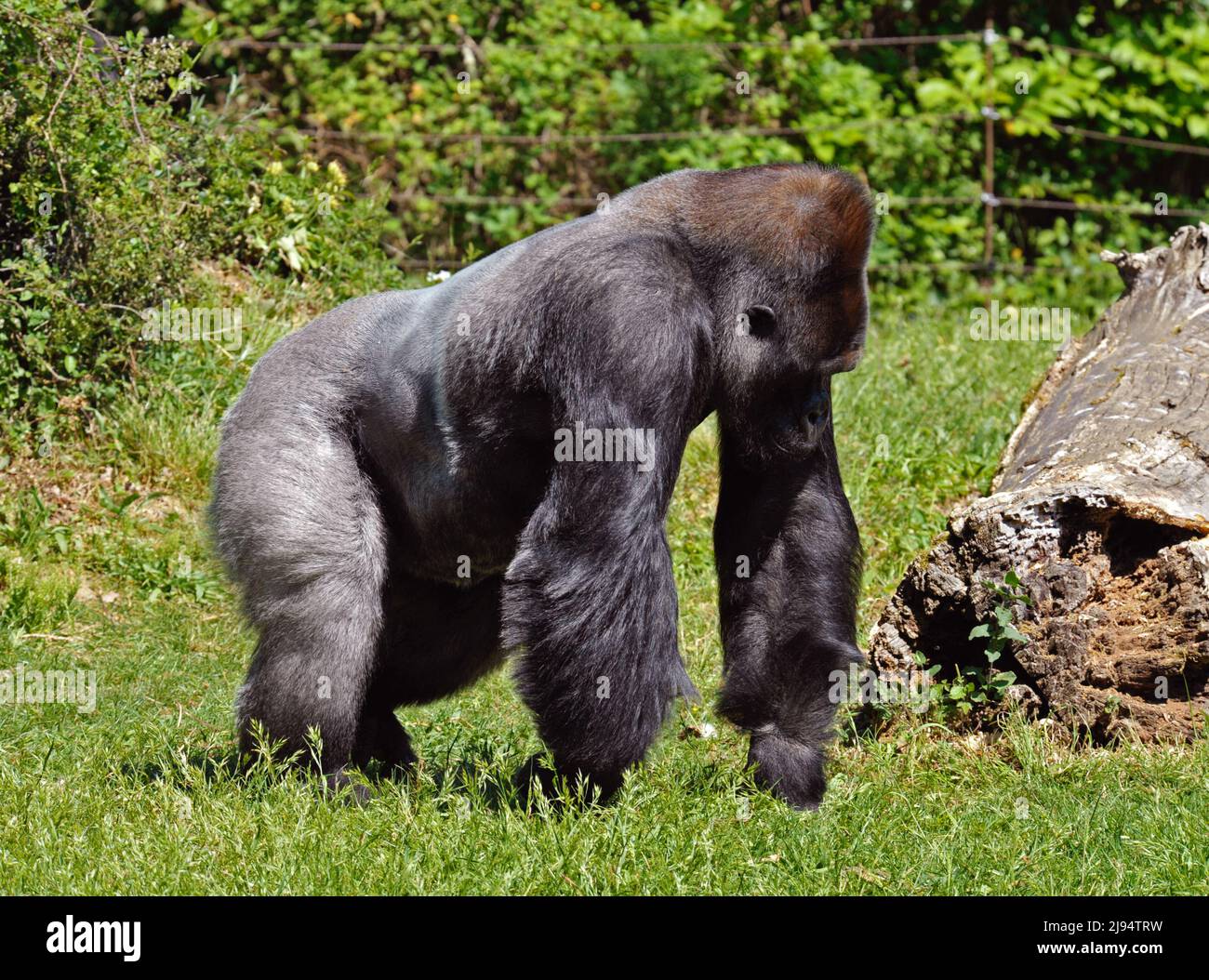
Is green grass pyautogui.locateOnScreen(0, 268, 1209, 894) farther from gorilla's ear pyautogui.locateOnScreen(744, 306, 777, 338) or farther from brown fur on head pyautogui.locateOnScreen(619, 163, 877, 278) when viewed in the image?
brown fur on head pyautogui.locateOnScreen(619, 163, 877, 278)

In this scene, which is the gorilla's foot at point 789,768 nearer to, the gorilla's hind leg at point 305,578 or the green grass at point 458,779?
the green grass at point 458,779

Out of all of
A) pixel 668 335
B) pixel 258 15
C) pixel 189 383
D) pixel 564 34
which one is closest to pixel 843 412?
pixel 189 383

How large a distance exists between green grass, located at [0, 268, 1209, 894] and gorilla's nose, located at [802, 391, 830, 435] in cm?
101

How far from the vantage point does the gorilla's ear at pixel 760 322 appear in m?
3.98

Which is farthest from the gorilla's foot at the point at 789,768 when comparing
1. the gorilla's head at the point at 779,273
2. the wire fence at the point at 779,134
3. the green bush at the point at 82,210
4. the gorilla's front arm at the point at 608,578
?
the wire fence at the point at 779,134

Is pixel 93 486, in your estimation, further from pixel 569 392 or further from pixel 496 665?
pixel 569 392

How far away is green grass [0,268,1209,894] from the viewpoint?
3.58m

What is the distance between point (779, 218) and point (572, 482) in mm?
904

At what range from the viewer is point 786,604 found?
14.2 ft

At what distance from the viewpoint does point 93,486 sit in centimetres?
712

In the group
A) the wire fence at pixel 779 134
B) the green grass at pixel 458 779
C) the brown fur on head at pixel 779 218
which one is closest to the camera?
the green grass at pixel 458 779

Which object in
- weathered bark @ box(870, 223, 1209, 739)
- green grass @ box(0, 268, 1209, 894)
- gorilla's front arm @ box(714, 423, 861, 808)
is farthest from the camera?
weathered bark @ box(870, 223, 1209, 739)

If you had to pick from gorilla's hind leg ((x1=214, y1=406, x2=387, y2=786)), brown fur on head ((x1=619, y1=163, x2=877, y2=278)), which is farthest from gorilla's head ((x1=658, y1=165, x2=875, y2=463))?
gorilla's hind leg ((x1=214, y1=406, x2=387, y2=786))

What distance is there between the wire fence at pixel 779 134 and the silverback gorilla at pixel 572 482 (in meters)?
5.70
